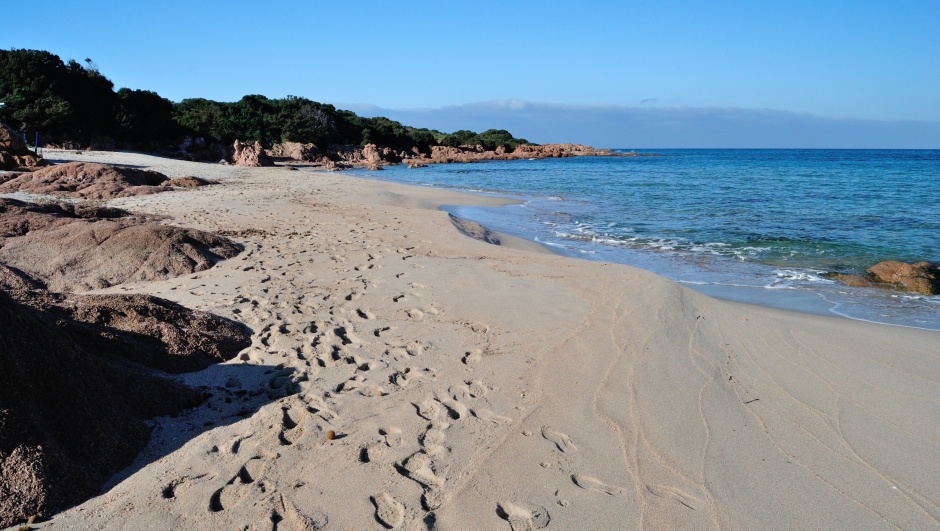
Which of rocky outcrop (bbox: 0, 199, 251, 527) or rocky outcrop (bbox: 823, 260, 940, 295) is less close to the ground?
rocky outcrop (bbox: 0, 199, 251, 527)

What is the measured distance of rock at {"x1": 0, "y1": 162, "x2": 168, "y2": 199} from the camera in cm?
1276

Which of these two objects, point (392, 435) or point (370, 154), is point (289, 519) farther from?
point (370, 154)

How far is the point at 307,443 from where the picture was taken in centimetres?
297

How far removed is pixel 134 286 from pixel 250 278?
113cm

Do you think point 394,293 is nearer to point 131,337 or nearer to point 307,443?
point 131,337

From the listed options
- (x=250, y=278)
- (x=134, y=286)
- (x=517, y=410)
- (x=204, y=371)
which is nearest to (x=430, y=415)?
(x=517, y=410)

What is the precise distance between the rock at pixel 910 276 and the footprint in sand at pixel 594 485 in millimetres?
6988

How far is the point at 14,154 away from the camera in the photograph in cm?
1639

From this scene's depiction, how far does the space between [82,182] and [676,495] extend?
15.3 meters

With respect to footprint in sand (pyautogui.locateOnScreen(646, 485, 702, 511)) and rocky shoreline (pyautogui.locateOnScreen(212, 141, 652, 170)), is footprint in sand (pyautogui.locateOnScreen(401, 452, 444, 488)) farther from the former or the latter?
rocky shoreline (pyautogui.locateOnScreen(212, 141, 652, 170))

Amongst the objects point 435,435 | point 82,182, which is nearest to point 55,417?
point 435,435

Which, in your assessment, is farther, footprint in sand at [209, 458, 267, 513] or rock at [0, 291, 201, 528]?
footprint in sand at [209, 458, 267, 513]

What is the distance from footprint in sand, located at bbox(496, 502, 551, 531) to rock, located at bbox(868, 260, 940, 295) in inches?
292

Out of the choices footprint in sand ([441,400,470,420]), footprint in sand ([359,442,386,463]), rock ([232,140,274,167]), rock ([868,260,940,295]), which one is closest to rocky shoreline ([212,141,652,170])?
rock ([232,140,274,167])
